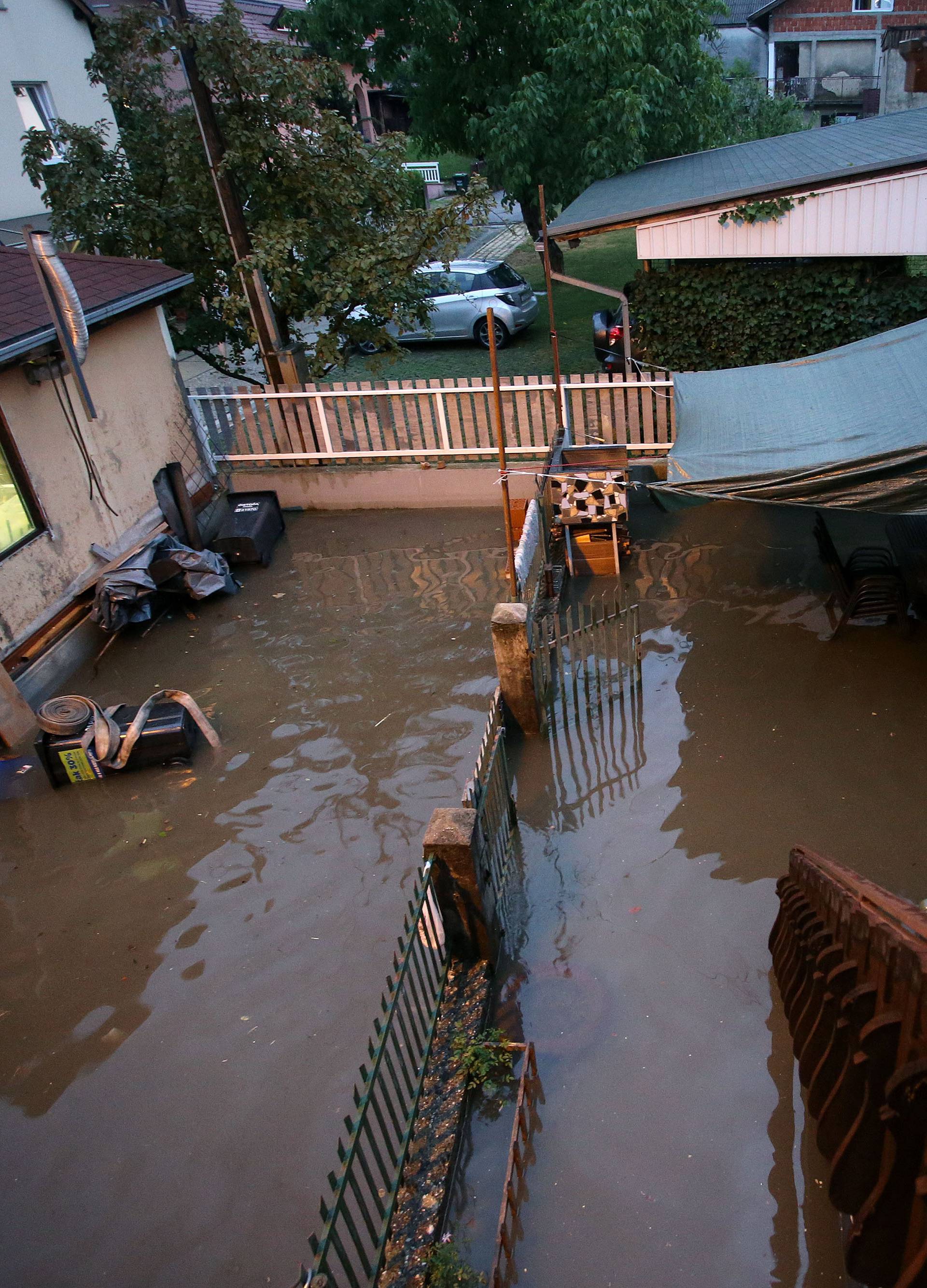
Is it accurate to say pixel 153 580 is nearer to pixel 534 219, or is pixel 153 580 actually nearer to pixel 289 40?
pixel 534 219

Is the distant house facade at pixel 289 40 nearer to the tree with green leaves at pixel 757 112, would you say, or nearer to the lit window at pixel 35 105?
the lit window at pixel 35 105

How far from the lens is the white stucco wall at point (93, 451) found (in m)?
8.72

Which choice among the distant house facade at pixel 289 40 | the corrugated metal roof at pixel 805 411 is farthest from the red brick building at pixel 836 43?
the corrugated metal roof at pixel 805 411

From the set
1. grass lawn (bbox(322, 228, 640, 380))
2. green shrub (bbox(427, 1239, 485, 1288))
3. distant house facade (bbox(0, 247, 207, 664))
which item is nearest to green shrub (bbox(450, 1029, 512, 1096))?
green shrub (bbox(427, 1239, 485, 1288))

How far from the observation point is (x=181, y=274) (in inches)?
463

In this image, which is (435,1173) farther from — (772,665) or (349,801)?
(772,665)

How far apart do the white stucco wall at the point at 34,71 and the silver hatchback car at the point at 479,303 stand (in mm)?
7750

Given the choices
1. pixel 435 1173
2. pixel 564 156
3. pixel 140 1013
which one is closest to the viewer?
pixel 435 1173

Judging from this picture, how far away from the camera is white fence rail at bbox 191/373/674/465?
36.8 ft

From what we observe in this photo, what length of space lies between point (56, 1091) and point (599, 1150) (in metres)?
2.96

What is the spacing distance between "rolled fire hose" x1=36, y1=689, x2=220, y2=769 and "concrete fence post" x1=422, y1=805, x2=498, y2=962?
355cm

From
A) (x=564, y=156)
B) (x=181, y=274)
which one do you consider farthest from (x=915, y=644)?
(x=564, y=156)

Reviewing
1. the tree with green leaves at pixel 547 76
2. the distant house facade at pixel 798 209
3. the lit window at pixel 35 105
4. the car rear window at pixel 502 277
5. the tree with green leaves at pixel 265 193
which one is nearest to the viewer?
the distant house facade at pixel 798 209

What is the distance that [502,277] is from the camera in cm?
1730
